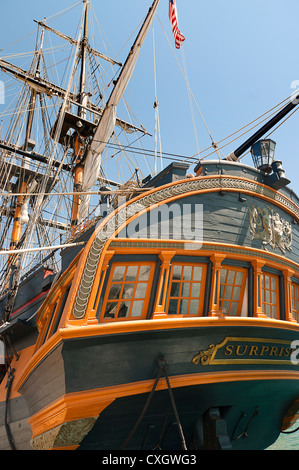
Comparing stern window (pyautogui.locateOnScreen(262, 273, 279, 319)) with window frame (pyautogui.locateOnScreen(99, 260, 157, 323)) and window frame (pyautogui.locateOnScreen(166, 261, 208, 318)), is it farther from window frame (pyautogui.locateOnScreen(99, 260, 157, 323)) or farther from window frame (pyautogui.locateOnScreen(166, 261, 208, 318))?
window frame (pyautogui.locateOnScreen(99, 260, 157, 323))

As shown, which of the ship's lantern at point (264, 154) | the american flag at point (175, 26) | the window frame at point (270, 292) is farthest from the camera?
the american flag at point (175, 26)

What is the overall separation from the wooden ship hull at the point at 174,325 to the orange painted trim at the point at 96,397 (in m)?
0.02

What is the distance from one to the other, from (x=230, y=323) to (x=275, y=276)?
1.84 metres

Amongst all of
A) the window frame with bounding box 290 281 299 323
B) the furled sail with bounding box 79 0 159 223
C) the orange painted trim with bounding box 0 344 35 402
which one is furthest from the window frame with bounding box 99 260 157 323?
the furled sail with bounding box 79 0 159 223

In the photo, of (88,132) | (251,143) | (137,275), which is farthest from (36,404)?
(88,132)

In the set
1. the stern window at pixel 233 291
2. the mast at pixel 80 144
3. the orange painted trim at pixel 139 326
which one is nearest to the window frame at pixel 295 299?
the orange painted trim at pixel 139 326

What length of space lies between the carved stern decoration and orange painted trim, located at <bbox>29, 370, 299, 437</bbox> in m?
2.52

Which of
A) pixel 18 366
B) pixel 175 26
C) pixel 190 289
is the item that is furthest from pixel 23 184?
pixel 190 289

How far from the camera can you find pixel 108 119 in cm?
1241

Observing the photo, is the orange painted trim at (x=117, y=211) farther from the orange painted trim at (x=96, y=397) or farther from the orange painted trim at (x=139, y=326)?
the orange painted trim at (x=96, y=397)

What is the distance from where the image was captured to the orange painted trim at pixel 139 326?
4922mm

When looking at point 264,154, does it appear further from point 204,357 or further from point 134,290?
point 204,357

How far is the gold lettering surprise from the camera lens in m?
5.89
